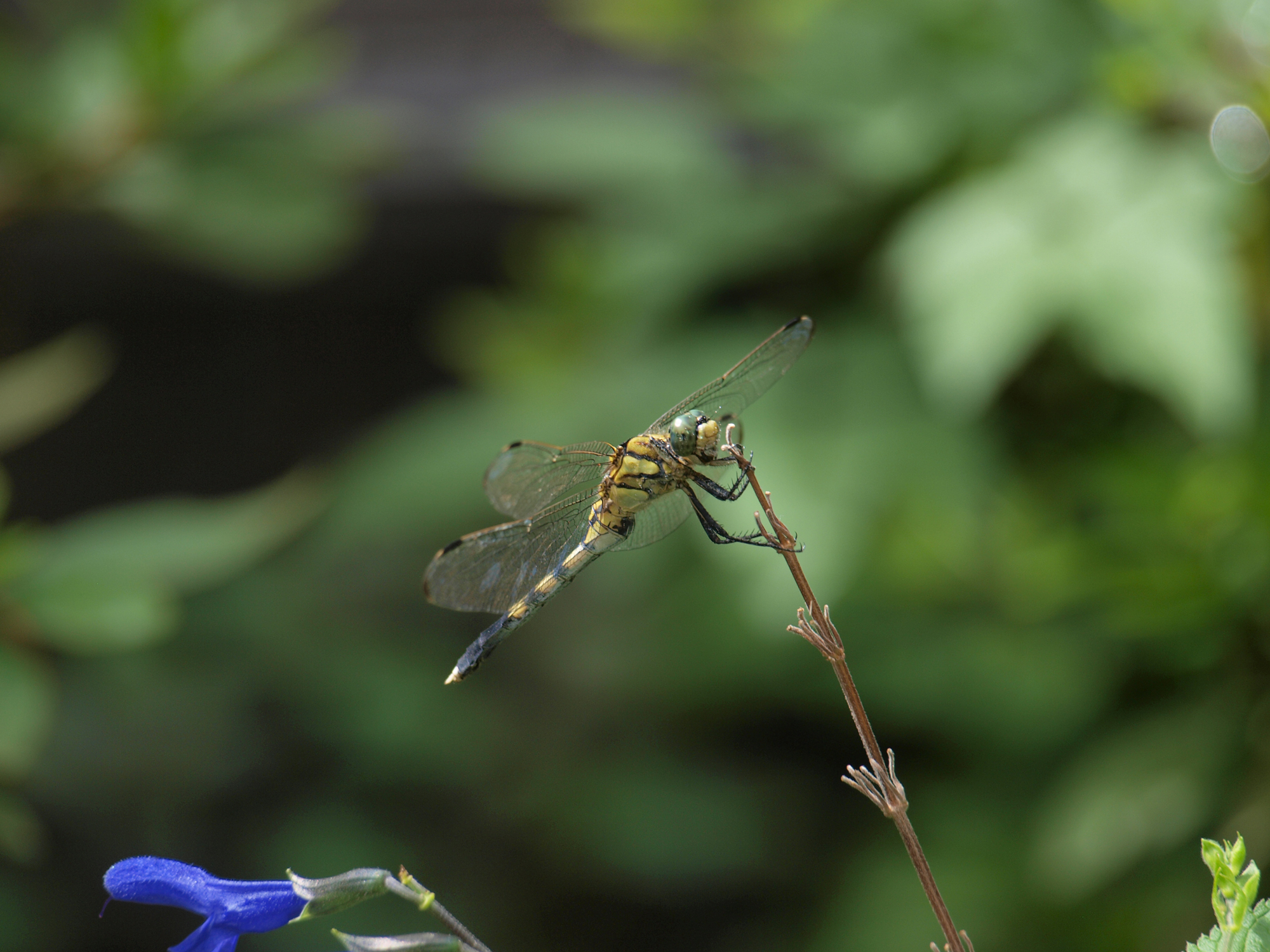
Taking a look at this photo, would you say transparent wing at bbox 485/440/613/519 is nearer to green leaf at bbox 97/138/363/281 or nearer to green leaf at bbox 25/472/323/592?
green leaf at bbox 25/472/323/592

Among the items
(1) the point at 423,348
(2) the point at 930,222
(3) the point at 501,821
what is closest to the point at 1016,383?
(2) the point at 930,222

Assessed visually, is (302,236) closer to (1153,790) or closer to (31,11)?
(31,11)

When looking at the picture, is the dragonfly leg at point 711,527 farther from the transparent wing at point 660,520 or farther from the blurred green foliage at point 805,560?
the blurred green foliage at point 805,560

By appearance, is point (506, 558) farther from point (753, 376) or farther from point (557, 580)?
point (753, 376)

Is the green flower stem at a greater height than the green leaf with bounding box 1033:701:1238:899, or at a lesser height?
greater

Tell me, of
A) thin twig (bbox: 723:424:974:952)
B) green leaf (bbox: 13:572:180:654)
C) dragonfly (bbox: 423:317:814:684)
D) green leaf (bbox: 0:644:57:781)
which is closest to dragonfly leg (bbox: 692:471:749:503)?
dragonfly (bbox: 423:317:814:684)

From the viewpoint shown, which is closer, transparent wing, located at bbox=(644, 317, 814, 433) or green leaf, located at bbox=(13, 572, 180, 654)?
transparent wing, located at bbox=(644, 317, 814, 433)

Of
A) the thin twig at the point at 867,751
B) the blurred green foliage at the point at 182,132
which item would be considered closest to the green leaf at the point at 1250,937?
the thin twig at the point at 867,751

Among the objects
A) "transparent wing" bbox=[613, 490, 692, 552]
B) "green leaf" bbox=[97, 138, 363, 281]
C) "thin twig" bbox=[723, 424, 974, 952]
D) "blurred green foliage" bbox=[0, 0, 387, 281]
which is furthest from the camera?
"green leaf" bbox=[97, 138, 363, 281]
